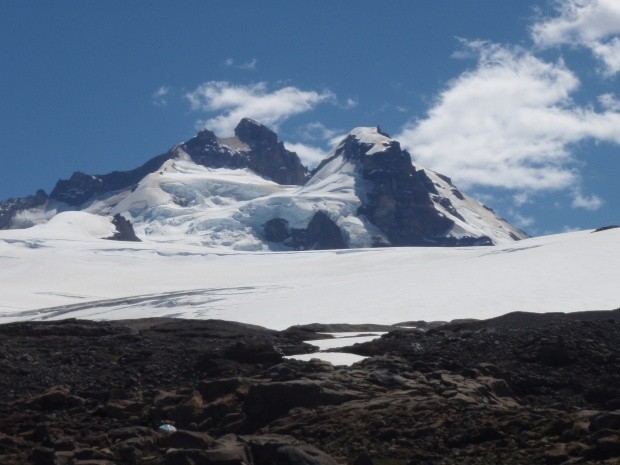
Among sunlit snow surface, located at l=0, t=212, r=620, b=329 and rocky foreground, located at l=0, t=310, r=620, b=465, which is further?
sunlit snow surface, located at l=0, t=212, r=620, b=329

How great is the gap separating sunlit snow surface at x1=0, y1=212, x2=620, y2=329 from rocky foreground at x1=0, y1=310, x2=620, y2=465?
59.9 ft

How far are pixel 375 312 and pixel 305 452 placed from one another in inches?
1626

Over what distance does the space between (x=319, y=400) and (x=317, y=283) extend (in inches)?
2405

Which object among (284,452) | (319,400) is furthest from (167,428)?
(284,452)

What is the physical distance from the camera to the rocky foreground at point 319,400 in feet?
78.8

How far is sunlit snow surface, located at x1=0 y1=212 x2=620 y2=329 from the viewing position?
6362cm

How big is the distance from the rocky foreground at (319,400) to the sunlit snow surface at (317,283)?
1825cm

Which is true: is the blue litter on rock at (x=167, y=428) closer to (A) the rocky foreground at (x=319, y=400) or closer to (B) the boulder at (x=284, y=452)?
(A) the rocky foreground at (x=319, y=400)

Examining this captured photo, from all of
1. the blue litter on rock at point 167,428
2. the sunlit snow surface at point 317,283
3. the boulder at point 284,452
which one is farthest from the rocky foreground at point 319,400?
the sunlit snow surface at point 317,283

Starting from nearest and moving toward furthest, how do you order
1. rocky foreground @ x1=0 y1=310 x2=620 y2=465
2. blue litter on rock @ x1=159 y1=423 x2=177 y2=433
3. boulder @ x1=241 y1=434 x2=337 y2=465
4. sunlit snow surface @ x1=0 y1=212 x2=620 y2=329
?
boulder @ x1=241 y1=434 x2=337 y2=465, rocky foreground @ x1=0 y1=310 x2=620 y2=465, blue litter on rock @ x1=159 y1=423 x2=177 y2=433, sunlit snow surface @ x1=0 y1=212 x2=620 y2=329

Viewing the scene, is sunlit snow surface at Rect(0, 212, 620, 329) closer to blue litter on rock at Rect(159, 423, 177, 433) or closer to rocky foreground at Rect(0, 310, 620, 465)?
rocky foreground at Rect(0, 310, 620, 465)

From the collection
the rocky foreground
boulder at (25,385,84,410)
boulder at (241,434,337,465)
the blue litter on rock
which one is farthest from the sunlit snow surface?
boulder at (241,434,337,465)

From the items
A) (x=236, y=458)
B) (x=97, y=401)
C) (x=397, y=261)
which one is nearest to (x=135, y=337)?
(x=97, y=401)

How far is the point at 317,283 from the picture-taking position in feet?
296
